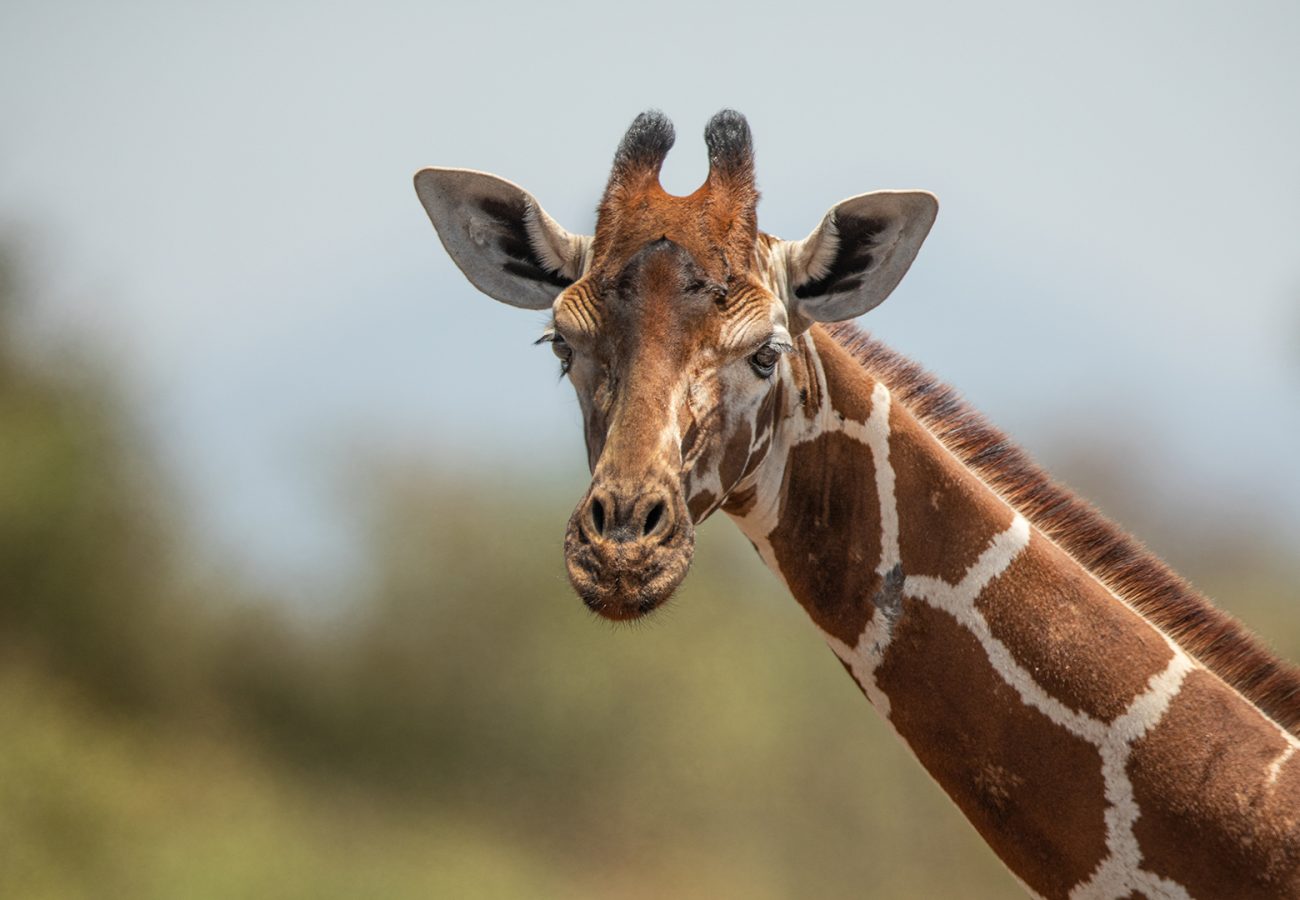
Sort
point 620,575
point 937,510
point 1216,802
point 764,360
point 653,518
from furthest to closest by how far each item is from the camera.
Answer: point 937,510 → point 764,360 → point 1216,802 → point 653,518 → point 620,575

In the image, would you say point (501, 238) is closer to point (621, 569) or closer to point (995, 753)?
point (621, 569)

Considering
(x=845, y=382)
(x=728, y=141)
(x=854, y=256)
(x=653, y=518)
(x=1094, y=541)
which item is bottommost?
(x=1094, y=541)

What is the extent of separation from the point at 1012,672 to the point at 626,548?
1755 millimetres

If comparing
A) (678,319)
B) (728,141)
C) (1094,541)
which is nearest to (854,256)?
(728,141)

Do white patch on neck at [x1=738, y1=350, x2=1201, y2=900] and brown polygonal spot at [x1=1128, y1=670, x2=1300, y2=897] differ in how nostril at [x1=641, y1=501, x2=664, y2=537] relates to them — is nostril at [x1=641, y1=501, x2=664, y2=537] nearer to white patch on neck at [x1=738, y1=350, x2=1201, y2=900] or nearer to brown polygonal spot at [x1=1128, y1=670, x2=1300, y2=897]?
white patch on neck at [x1=738, y1=350, x2=1201, y2=900]

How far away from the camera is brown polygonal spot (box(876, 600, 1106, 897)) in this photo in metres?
5.21

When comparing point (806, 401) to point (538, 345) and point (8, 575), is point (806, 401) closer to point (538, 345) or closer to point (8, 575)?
point (538, 345)

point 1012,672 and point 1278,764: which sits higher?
point 1012,672

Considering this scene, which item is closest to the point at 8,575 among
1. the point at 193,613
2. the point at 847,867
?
the point at 193,613

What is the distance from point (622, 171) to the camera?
19.9 feet

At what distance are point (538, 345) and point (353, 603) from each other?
68.8 feet

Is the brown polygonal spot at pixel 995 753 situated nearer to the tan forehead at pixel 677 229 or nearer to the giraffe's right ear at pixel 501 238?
the tan forehead at pixel 677 229

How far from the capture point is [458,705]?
25688mm

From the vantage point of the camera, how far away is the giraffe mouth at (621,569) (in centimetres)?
471
